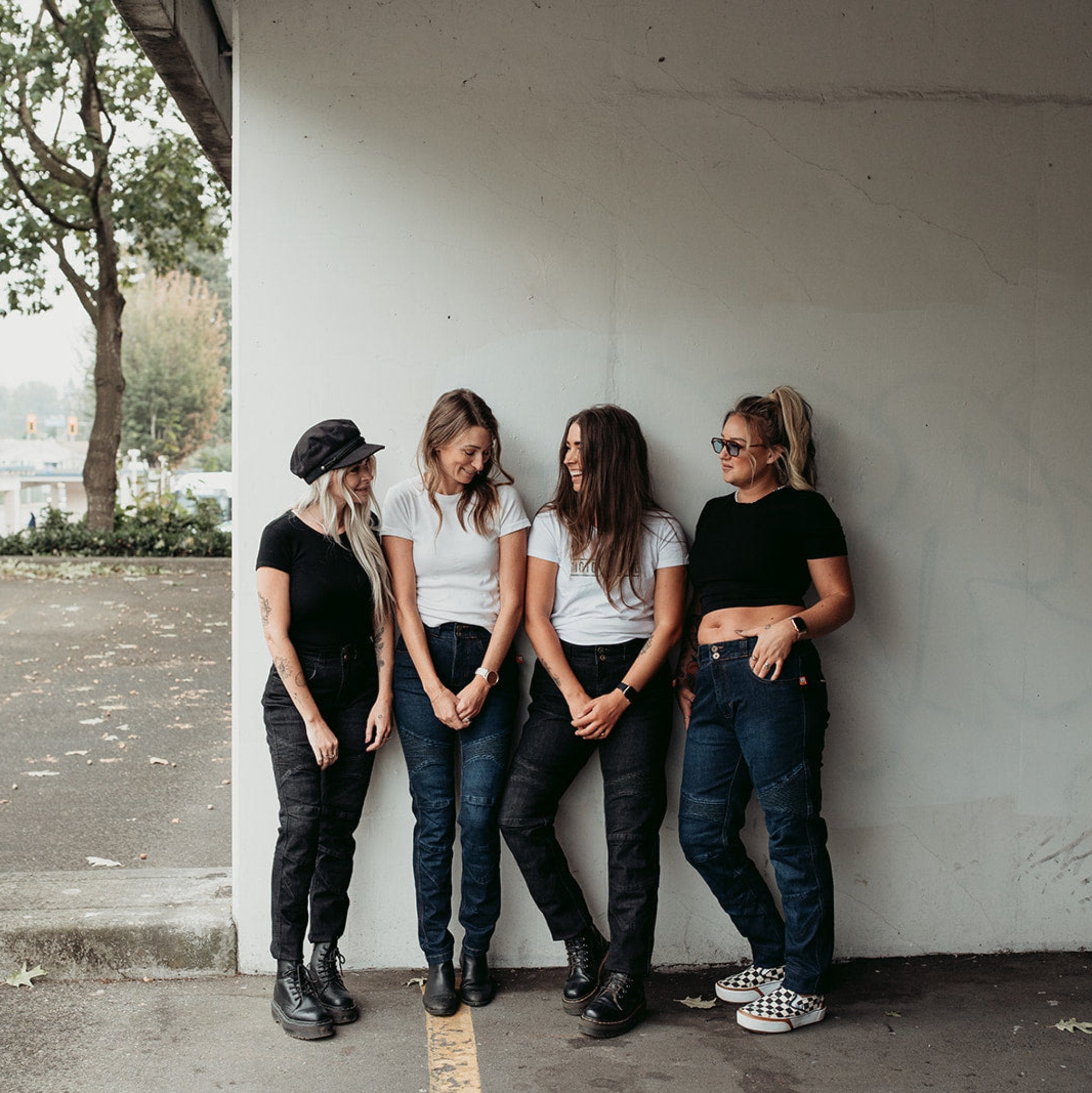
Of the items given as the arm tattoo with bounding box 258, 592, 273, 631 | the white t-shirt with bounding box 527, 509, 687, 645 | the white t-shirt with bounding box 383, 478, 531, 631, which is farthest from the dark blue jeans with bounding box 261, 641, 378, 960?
the white t-shirt with bounding box 527, 509, 687, 645

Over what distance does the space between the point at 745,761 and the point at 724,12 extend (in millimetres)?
2834

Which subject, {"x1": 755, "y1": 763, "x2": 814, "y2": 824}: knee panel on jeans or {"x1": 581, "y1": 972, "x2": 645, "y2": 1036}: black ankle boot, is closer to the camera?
{"x1": 581, "y1": 972, "x2": 645, "y2": 1036}: black ankle boot

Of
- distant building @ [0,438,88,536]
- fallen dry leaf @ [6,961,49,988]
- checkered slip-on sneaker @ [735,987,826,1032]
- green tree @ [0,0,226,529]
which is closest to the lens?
checkered slip-on sneaker @ [735,987,826,1032]

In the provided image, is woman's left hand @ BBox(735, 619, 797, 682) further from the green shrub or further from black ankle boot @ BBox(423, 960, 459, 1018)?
the green shrub

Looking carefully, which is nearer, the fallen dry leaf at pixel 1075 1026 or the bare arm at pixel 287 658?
the bare arm at pixel 287 658

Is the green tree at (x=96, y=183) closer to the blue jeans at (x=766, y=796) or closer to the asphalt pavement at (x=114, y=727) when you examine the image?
the asphalt pavement at (x=114, y=727)

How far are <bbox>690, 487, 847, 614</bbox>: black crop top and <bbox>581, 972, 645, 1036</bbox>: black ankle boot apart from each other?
1.38 metres

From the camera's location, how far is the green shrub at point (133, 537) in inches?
718

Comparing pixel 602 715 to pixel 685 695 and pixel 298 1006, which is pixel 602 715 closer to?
pixel 685 695

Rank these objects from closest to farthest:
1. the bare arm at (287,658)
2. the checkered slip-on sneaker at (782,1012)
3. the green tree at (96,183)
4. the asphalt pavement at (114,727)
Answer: the bare arm at (287,658) → the checkered slip-on sneaker at (782,1012) → the asphalt pavement at (114,727) → the green tree at (96,183)

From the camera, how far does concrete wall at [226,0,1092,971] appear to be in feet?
14.3

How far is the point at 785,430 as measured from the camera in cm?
431

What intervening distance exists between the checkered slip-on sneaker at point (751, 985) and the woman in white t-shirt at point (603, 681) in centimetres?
34

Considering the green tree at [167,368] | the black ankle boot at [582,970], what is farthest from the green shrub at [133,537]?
the green tree at [167,368]
